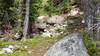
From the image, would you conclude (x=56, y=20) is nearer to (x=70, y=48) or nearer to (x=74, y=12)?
(x=74, y=12)

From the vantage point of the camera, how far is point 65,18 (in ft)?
76.6

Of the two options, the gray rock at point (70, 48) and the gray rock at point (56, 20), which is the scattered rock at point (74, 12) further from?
the gray rock at point (70, 48)

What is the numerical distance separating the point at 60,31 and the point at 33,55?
25.7ft

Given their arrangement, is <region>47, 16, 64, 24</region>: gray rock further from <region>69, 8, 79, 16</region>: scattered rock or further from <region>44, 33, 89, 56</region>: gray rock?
<region>44, 33, 89, 56</region>: gray rock

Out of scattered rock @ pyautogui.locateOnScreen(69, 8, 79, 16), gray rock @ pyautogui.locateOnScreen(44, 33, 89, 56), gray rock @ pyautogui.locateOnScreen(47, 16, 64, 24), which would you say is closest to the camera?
gray rock @ pyautogui.locateOnScreen(44, 33, 89, 56)

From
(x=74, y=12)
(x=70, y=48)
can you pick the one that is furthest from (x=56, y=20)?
(x=70, y=48)

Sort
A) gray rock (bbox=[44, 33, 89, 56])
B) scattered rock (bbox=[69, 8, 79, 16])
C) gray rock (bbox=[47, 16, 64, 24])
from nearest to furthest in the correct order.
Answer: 1. gray rock (bbox=[44, 33, 89, 56])
2. gray rock (bbox=[47, 16, 64, 24])
3. scattered rock (bbox=[69, 8, 79, 16])

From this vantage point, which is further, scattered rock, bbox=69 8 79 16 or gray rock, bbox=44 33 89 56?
scattered rock, bbox=69 8 79 16

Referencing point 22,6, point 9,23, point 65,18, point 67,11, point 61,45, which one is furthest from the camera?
point 67,11

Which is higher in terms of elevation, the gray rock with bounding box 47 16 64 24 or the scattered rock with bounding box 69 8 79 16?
the scattered rock with bounding box 69 8 79 16

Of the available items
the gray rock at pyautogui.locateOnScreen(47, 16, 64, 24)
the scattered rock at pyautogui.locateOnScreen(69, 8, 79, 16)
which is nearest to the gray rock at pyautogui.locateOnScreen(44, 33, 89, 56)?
the gray rock at pyautogui.locateOnScreen(47, 16, 64, 24)

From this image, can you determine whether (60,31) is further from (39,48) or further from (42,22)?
(39,48)

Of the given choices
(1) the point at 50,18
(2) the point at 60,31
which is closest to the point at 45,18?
(1) the point at 50,18

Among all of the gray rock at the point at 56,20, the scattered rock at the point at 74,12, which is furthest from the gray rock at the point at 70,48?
the scattered rock at the point at 74,12
